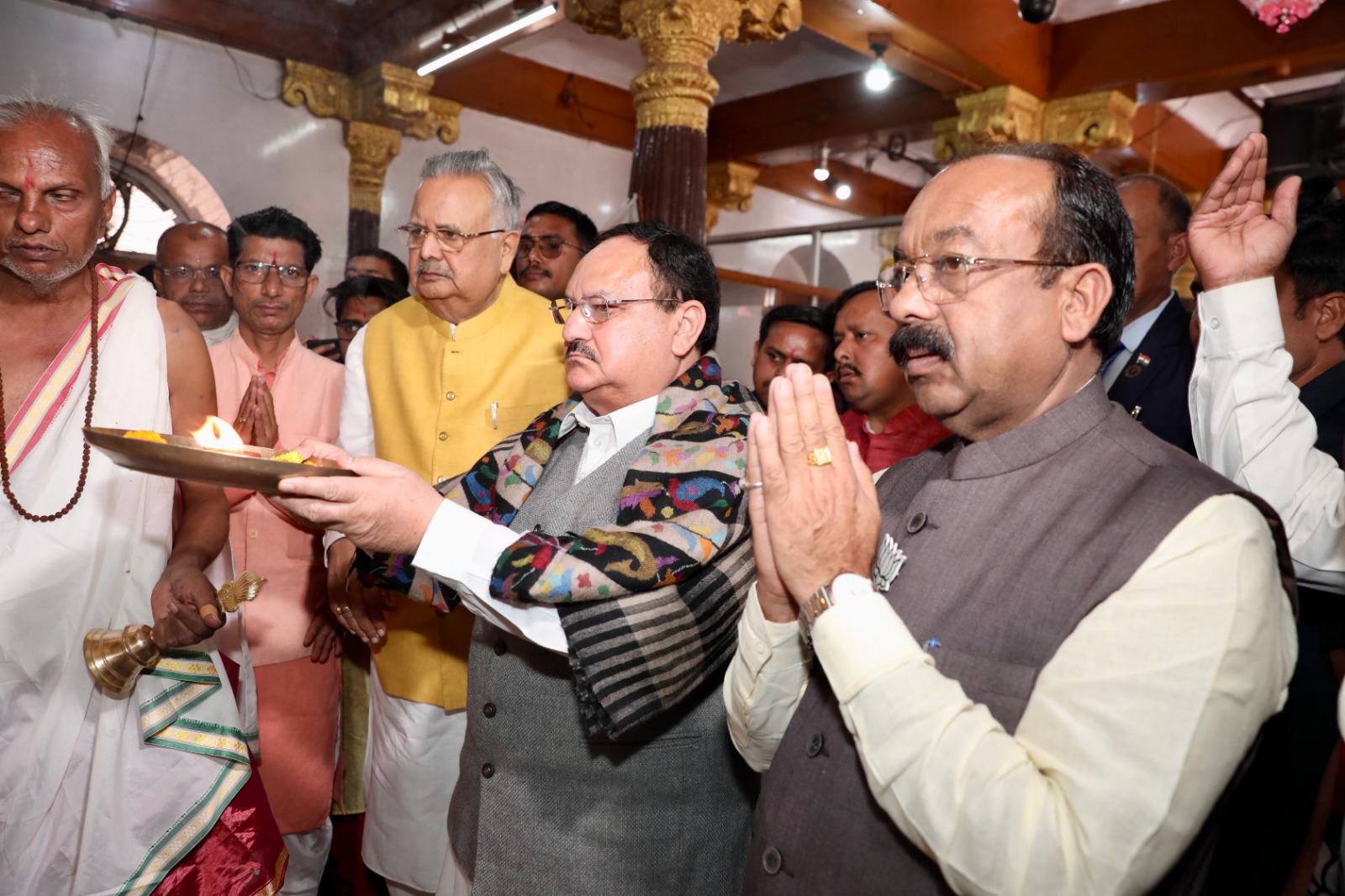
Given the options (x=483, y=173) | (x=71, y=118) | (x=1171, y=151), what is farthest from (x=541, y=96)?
(x=71, y=118)

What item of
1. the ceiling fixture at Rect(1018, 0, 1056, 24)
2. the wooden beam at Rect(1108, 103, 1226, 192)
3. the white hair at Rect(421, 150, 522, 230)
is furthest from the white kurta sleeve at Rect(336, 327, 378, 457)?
the wooden beam at Rect(1108, 103, 1226, 192)

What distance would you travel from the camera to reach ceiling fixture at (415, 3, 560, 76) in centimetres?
681

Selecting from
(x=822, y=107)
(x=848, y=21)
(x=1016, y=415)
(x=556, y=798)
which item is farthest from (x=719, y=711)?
(x=822, y=107)

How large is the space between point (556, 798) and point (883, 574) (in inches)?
33.3

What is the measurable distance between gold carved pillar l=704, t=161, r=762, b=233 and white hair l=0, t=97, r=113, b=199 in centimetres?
947

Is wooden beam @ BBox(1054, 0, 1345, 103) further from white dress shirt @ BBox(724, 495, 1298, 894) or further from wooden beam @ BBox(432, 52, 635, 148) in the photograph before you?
white dress shirt @ BBox(724, 495, 1298, 894)

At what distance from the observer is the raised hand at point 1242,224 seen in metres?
1.87

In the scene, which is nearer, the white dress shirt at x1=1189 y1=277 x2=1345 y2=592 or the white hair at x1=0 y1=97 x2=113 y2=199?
the white dress shirt at x1=1189 y1=277 x2=1345 y2=592

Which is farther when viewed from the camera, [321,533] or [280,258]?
[280,258]

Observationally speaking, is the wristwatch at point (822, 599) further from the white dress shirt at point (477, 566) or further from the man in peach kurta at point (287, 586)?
the man in peach kurta at point (287, 586)

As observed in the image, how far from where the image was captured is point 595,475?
198 cm

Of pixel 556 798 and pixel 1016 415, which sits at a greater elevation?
pixel 1016 415

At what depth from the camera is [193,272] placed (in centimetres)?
397

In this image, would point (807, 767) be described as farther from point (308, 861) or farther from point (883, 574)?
point (308, 861)
